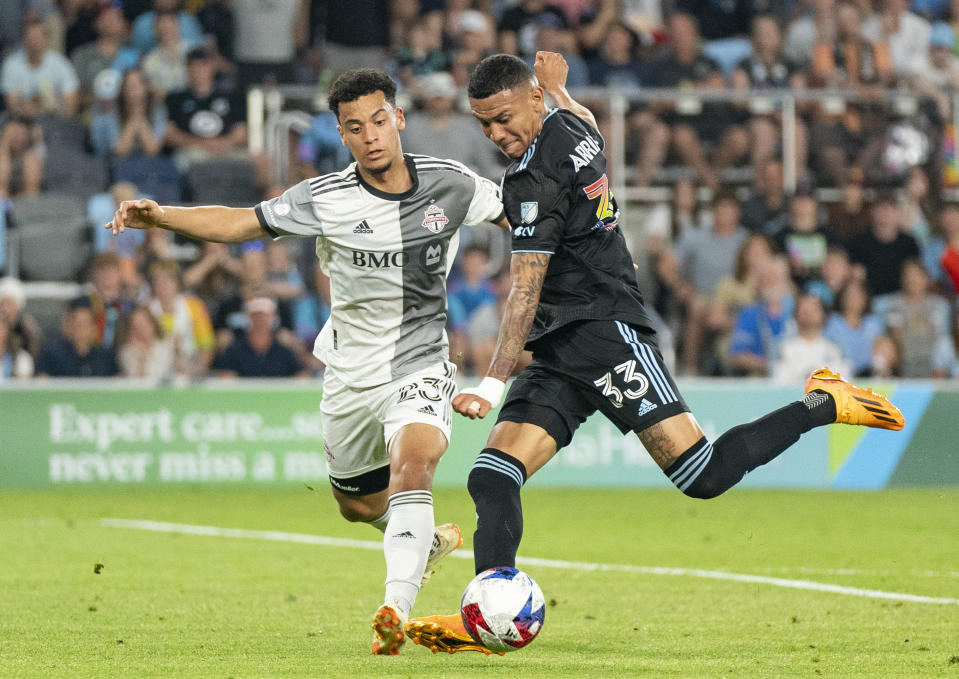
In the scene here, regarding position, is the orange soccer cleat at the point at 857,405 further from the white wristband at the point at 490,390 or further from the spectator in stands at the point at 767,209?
the spectator in stands at the point at 767,209

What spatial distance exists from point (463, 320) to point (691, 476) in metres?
9.10

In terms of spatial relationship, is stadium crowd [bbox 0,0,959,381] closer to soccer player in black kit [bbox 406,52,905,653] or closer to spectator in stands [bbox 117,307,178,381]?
spectator in stands [bbox 117,307,178,381]

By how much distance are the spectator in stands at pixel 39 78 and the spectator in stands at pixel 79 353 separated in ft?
10.4

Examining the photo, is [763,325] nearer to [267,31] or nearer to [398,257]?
[267,31]

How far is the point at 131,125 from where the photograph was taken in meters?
16.6

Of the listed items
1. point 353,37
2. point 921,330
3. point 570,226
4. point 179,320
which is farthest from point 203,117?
point 570,226

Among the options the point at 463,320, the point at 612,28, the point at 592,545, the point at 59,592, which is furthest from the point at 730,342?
the point at 59,592

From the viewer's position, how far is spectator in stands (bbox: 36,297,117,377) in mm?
14727

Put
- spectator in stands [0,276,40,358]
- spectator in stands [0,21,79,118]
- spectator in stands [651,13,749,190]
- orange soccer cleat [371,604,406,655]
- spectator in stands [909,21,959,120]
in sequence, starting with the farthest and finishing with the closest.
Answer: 1. spectator in stands [909,21,959,120]
2. spectator in stands [651,13,749,190]
3. spectator in stands [0,21,79,118]
4. spectator in stands [0,276,40,358]
5. orange soccer cleat [371,604,406,655]

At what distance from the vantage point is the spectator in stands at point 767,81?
17.2 m

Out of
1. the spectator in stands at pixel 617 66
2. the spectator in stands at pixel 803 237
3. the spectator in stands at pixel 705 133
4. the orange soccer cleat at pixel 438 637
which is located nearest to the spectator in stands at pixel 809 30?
the spectator in stands at pixel 705 133

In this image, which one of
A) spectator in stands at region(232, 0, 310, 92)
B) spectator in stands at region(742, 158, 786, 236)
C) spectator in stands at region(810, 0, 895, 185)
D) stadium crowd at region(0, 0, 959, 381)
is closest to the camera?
stadium crowd at region(0, 0, 959, 381)

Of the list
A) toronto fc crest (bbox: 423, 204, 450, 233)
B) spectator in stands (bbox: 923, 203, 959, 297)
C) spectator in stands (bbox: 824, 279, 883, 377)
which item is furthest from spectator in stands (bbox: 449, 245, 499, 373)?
toronto fc crest (bbox: 423, 204, 450, 233)

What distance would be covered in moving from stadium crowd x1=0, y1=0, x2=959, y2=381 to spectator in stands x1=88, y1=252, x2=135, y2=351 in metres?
0.02
